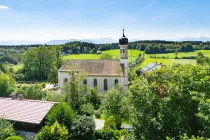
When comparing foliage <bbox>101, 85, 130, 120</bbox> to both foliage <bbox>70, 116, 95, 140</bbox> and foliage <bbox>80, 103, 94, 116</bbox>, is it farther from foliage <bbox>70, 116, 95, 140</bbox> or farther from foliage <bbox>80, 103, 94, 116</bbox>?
foliage <bbox>70, 116, 95, 140</bbox>

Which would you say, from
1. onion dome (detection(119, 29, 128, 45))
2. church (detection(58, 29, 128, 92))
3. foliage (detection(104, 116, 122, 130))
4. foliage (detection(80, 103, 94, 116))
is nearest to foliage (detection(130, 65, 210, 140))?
foliage (detection(104, 116, 122, 130))

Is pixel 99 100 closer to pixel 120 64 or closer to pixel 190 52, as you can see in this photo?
pixel 120 64

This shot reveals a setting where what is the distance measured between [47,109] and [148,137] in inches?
513

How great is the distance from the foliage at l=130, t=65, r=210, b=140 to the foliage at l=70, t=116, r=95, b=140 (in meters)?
6.59

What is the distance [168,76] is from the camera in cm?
1952

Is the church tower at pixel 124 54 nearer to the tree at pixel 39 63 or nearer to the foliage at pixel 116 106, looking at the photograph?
the foliage at pixel 116 106

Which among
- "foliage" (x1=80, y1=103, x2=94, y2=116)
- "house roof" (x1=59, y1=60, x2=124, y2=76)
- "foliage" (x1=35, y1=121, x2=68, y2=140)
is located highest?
"house roof" (x1=59, y1=60, x2=124, y2=76)

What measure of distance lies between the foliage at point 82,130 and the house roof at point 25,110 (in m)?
3.71

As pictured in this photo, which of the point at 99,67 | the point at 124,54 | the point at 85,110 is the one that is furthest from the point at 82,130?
the point at 99,67

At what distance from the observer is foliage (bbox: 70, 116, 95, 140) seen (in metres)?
23.4

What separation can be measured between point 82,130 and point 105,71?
27011 mm

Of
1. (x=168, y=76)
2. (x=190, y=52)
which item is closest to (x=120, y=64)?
(x=168, y=76)

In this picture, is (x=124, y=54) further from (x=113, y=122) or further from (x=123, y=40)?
(x=113, y=122)

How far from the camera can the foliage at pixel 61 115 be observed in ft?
79.2
